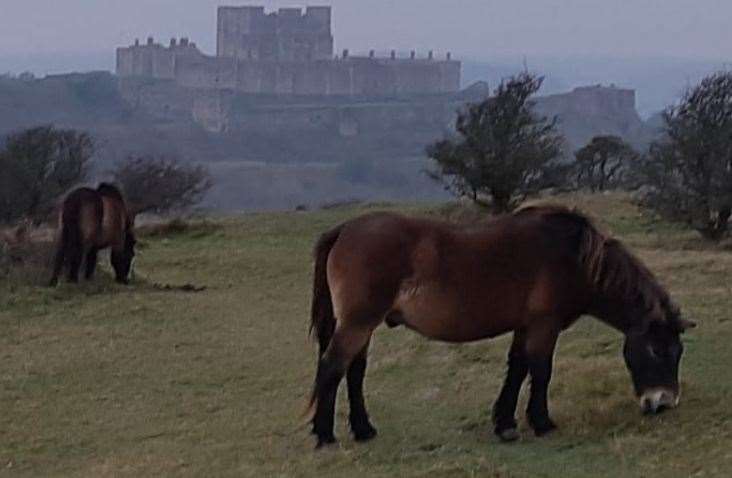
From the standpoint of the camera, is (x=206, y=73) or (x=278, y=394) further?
(x=206, y=73)

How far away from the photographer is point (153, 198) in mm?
33312

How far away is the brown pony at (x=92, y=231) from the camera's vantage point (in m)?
17.3

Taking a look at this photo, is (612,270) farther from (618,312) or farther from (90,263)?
(90,263)

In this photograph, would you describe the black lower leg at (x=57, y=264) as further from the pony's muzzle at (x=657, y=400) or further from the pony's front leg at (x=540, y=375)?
the pony's muzzle at (x=657, y=400)

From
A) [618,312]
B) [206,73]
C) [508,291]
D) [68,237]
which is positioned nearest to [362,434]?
[508,291]

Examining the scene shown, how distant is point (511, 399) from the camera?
7812mm

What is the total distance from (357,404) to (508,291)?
46.6 inches

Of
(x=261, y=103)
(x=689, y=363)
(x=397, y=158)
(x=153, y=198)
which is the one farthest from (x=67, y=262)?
(x=261, y=103)

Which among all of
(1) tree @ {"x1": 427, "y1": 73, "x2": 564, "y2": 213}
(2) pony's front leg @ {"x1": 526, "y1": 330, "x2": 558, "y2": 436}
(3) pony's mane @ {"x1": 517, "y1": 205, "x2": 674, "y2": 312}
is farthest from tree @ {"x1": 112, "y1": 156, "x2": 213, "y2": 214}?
(3) pony's mane @ {"x1": 517, "y1": 205, "x2": 674, "y2": 312}

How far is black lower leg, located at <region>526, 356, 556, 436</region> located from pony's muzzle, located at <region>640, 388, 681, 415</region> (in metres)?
0.57

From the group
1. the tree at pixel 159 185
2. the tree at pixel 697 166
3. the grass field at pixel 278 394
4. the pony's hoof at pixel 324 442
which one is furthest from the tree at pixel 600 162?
the pony's hoof at pixel 324 442

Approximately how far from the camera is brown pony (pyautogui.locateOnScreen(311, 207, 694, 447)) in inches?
302

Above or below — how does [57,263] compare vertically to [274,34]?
below

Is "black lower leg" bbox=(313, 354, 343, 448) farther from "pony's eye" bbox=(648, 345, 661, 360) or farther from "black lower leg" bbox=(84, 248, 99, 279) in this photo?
"black lower leg" bbox=(84, 248, 99, 279)
